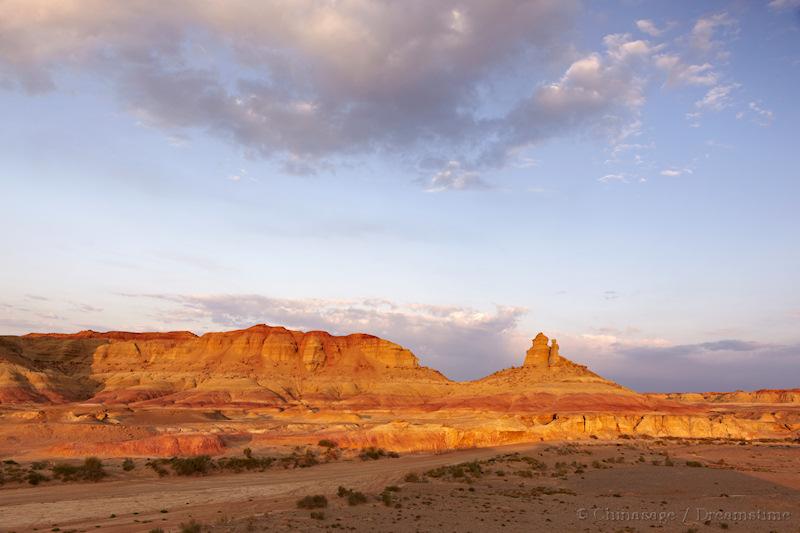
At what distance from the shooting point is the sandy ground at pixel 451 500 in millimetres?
19656

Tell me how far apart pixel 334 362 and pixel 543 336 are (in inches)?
2094

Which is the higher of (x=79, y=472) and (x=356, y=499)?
(x=356, y=499)

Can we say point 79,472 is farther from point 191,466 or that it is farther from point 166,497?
point 166,497

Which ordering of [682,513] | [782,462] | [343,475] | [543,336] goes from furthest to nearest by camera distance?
1. [543,336]
2. [782,462]
3. [343,475]
4. [682,513]

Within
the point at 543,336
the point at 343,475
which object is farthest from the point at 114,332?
the point at 343,475

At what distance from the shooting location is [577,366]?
12975cm

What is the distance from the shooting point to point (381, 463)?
4412cm

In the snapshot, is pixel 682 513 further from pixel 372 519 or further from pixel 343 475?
pixel 343 475

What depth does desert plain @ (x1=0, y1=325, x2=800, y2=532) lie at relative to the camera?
69.4ft

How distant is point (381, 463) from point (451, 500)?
20.8 m

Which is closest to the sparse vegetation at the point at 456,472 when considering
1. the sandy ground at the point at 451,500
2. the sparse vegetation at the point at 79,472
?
the sandy ground at the point at 451,500

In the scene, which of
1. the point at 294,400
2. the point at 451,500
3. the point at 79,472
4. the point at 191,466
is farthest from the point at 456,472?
the point at 294,400

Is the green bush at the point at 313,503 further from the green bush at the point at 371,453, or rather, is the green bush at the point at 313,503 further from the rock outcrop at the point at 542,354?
the rock outcrop at the point at 542,354

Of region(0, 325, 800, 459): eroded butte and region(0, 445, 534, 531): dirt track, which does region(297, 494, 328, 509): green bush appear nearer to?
region(0, 445, 534, 531): dirt track
